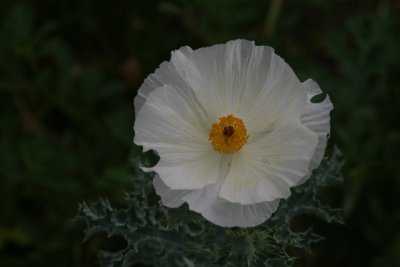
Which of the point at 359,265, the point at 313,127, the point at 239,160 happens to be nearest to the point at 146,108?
the point at 239,160

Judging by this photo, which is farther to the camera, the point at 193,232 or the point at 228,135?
the point at 193,232

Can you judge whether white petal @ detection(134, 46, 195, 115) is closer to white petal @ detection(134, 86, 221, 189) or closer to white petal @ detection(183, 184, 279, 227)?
white petal @ detection(134, 86, 221, 189)

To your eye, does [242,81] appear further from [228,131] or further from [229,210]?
[229,210]

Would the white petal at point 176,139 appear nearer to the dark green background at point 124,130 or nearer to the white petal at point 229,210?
the white petal at point 229,210

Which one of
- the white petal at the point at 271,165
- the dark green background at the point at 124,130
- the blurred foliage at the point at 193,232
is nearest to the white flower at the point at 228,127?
the white petal at the point at 271,165

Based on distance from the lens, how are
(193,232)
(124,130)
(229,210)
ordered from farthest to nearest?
(124,130), (193,232), (229,210)

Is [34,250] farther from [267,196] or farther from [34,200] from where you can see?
[267,196]

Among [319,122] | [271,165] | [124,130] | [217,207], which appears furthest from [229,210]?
[124,130]

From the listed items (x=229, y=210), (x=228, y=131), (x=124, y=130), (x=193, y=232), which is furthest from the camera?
(x=124, y=130)
